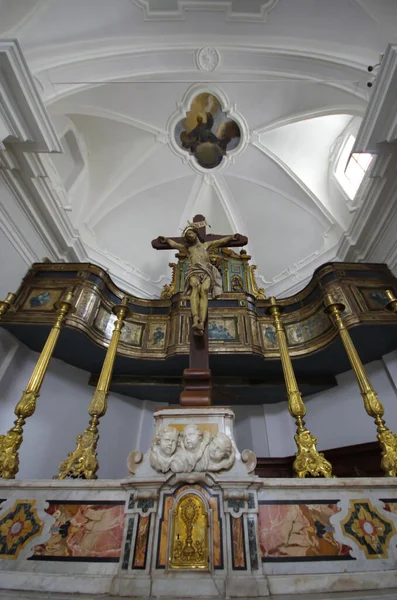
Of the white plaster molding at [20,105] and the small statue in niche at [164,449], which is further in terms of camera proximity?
the white plaster molding at [20,105]

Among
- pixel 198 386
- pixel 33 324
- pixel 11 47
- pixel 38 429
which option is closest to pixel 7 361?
pixel 33 324

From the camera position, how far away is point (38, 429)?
246 inches

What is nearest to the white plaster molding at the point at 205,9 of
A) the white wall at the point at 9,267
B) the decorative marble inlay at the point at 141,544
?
the white wall at the point at 9,267

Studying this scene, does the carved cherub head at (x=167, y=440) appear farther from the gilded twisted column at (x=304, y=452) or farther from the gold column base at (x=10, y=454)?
the gold column base at (x=10, y=454)

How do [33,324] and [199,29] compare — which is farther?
[199,29]

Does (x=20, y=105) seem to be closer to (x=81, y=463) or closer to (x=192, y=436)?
(x=81, y=463)

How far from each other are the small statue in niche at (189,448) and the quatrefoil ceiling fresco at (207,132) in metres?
10.6

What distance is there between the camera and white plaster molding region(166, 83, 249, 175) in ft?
31.2

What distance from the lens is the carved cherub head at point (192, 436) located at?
231 centimetres

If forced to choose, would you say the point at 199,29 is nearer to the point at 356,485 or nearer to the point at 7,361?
the point at 7,361

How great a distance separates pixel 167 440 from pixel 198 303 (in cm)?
168

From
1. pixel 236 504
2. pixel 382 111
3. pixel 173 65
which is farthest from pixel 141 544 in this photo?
pixel 173 65

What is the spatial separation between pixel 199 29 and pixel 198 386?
9.10 m

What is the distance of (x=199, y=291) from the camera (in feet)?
12.2
